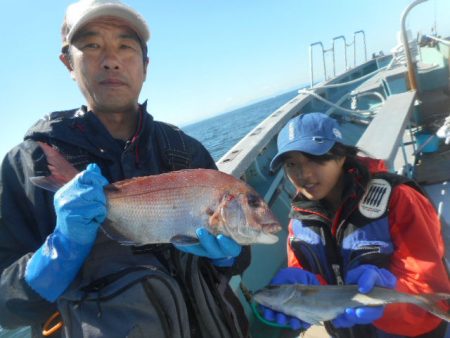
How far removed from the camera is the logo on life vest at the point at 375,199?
2.16m

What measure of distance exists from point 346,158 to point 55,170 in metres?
2.06

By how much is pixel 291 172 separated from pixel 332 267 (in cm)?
80

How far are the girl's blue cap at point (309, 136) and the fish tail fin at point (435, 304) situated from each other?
1102 mm

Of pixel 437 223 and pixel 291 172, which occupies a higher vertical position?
pixel 291 172

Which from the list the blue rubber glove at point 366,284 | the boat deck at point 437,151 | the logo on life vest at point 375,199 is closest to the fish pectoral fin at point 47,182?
the blue rubber glove at point 366,284

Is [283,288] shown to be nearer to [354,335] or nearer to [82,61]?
[354,335]

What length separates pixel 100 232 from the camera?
64.9 inches

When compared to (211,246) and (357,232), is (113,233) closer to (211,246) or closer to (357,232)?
(211,246)

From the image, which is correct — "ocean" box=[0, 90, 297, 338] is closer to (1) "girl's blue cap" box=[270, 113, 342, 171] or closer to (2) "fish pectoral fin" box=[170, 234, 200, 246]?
(2) "fish pectoral fin" box=[170, 234, 200, 246]

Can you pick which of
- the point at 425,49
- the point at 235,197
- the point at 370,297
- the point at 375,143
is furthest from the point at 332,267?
the point at 425,49

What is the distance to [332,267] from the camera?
93.1 inches

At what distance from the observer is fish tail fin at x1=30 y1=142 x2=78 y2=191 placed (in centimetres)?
151

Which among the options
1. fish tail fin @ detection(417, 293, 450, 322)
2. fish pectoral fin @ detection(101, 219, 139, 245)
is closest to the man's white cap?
fish pectoral fin @ detection(101, 219, 139, 245)

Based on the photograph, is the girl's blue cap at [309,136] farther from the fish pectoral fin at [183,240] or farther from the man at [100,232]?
the fish pectoral fin at [183,240]
